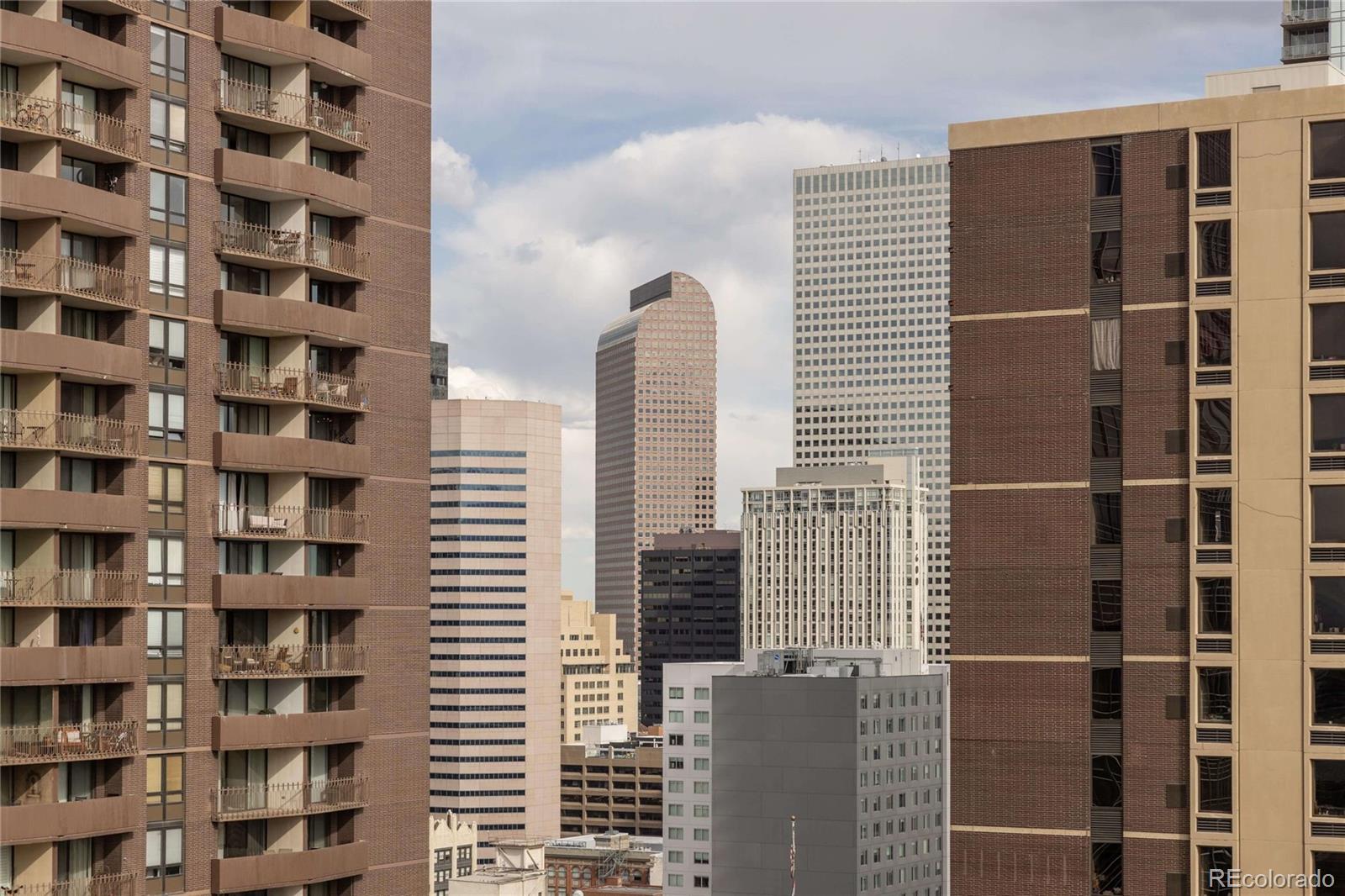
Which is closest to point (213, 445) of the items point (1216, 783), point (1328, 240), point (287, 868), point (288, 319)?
point (288, 319)

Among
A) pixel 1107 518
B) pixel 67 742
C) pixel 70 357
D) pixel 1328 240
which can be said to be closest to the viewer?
pixel 67 742

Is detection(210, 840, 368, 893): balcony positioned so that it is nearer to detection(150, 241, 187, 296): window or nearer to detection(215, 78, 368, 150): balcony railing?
detection(150, 241, 187, 296): window

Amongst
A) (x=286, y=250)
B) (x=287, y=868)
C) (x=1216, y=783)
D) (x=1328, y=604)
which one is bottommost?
(x=287, y=868)

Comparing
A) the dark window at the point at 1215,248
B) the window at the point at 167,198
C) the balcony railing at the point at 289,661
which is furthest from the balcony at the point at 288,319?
the dark window at the point at 1215,248

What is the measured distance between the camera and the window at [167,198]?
67.1m

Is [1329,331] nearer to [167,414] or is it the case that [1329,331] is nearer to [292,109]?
[292,109]

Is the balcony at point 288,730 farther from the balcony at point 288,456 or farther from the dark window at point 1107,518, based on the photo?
the dark window at point 1107,518

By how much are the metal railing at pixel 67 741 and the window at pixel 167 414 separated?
10.5 m

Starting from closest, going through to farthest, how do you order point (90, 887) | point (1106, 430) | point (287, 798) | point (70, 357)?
point (70, 357) → point (90, 887) → point (287, 798) → point (1106, 430)

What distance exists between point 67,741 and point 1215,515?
42583 millimetres

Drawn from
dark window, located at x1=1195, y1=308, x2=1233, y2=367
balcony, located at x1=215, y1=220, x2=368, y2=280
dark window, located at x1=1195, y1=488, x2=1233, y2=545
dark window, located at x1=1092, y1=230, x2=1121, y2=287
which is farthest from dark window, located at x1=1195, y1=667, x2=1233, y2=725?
balcony, located at x1=215, y1=220, x2=368, y2=280

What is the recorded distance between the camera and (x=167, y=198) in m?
67.7

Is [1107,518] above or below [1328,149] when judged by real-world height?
below

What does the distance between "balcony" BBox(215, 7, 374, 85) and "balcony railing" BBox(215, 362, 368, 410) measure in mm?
12056
